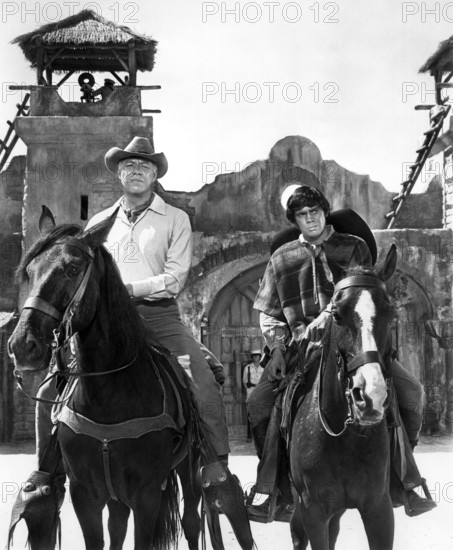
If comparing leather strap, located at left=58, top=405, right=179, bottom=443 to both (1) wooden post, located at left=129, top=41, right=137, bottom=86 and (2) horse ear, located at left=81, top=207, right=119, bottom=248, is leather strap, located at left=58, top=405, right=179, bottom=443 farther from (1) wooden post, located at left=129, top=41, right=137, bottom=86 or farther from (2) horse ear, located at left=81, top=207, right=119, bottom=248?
(1) wooden post, located at left=129, top=41, right=137, bottom=86

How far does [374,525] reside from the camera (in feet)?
15.4

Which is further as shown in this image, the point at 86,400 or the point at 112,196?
the point at 112,196

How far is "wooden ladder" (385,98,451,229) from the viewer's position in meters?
16.7

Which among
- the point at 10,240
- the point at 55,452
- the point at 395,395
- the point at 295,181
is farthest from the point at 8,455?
the point at 395,395

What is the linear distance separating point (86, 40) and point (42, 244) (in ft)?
40.6

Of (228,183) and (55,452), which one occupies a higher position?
(228,183)

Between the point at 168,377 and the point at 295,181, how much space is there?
1163cm

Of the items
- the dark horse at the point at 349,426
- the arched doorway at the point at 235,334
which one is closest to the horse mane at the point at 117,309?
the dark horse at the point at 349,426

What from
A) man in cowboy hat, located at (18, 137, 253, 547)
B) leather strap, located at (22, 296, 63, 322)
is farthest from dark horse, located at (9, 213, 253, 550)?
man in cowboy hat, located at (18, 137, 253, 547)

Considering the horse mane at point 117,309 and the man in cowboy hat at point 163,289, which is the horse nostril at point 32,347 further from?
the man in cowboy hat at point 163,289

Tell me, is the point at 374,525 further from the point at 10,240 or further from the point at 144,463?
the point at 10,240

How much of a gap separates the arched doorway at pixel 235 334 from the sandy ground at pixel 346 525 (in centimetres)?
314

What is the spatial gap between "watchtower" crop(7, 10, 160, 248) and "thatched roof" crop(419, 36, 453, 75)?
558 cm

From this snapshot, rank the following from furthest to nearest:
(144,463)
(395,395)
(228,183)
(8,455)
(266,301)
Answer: (228,183) < (8,455) < (266,301) < (395,395) < (144,463)
